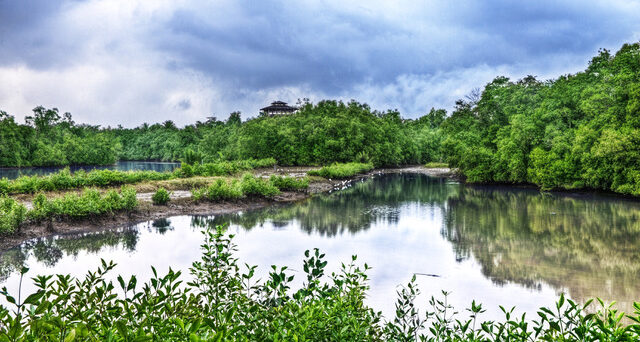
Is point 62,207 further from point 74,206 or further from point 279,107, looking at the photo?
point 279,107

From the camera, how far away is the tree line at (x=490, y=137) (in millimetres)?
29828

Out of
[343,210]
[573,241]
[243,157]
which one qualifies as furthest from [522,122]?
[243,157]

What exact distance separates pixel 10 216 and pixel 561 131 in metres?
35.3

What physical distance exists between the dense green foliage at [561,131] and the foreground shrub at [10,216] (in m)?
31.1

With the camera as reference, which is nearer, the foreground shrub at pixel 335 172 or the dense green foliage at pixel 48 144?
the foreground shrub at pixel 335 172

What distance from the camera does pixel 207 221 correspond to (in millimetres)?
20734

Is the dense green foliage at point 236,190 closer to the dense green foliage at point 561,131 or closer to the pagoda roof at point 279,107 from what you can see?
the dense green foliage at point 561,131

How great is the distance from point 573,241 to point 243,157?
173ft

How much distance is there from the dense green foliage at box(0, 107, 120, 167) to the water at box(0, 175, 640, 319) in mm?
64405

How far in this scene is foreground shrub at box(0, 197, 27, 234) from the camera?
50.5 ft

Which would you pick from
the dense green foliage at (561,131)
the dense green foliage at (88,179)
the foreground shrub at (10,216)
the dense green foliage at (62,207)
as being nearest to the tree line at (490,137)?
the dense green foliage at (561,131)

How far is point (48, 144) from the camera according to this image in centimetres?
7769

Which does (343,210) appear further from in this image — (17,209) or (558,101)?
(558,101)

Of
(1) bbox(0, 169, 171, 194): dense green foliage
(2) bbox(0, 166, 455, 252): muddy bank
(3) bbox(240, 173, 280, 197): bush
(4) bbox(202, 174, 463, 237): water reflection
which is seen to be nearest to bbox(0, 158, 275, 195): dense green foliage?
(1) bbox(0, 169, 171, 194): dense green foliage
